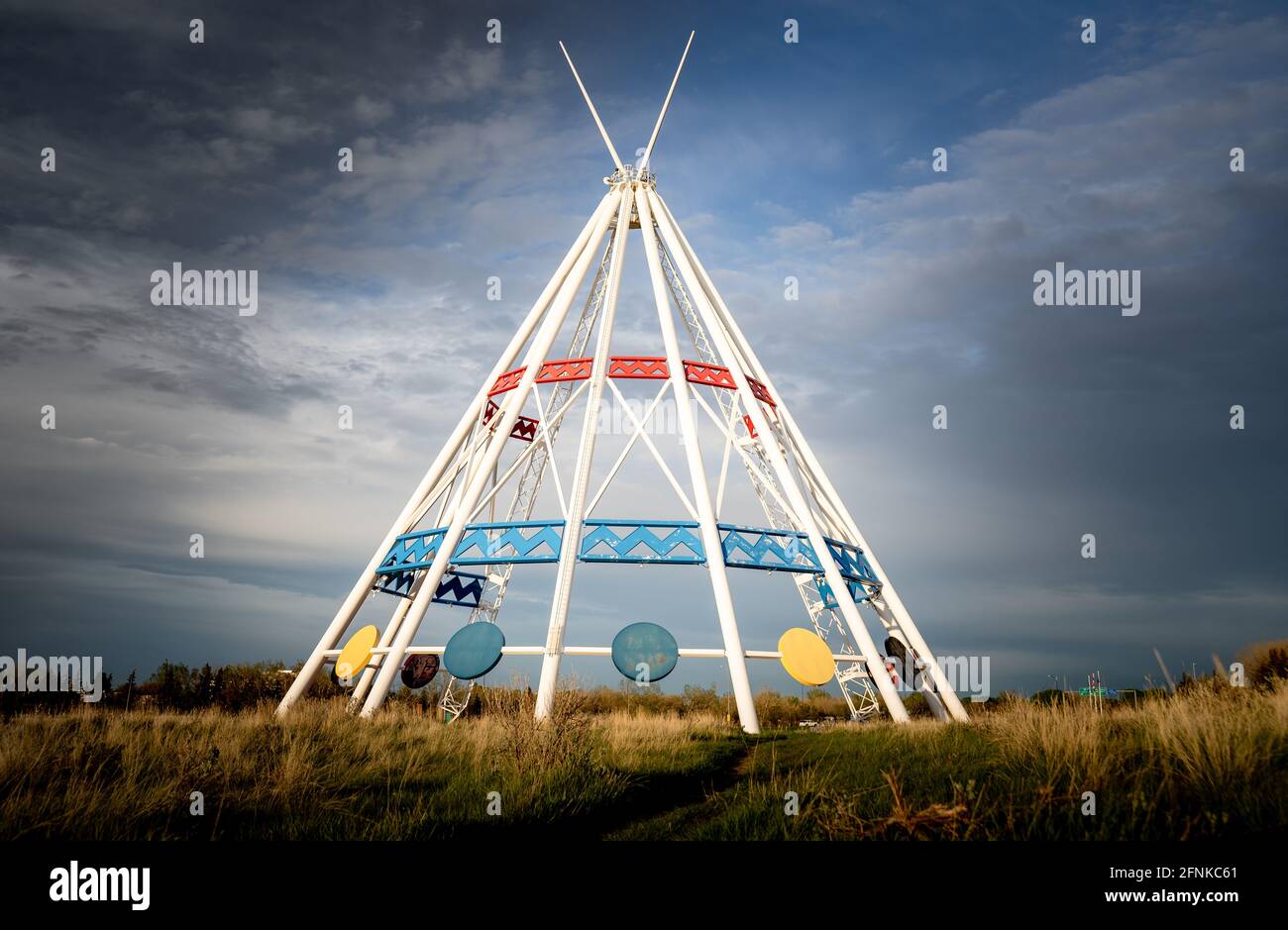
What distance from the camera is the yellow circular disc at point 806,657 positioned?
57.2 feet

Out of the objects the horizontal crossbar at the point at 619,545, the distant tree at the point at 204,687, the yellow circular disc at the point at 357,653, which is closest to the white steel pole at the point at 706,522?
the horizontal crossbar at the point at 619,545

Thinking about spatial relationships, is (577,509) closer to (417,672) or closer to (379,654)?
(379,654)

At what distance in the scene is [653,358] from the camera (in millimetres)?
20625

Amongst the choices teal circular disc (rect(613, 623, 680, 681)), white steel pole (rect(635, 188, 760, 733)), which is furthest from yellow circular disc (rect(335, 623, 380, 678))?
white steel pole (rect(635, 188, 760, 733))

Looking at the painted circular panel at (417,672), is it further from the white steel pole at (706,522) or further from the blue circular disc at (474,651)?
the white steel pole at (706,522)

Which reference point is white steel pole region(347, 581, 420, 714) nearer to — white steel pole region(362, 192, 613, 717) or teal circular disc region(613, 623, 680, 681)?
white steel pole region(362, 192, 613, 717)

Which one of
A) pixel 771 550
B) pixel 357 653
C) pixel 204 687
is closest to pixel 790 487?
pixel 771 550

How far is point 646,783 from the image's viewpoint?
961cm

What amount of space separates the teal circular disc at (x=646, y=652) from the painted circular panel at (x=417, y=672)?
347 inches

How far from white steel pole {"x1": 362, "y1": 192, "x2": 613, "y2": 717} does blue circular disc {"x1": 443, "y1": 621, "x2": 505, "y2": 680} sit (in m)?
1.23

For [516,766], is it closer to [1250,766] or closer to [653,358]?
[1250,766]

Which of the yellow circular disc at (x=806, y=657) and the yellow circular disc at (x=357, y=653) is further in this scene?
the yellow circular disc at (x=357, y=653)
